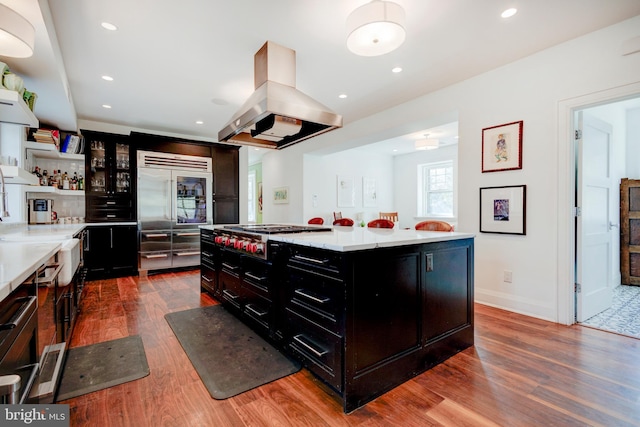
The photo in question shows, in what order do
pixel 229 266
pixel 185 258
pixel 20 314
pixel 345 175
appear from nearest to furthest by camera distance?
pixel 20 314 → pixel 229 266 → pixel 185 258 → pixel 345 175

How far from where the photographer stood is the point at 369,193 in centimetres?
793

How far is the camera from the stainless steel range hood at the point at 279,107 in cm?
253

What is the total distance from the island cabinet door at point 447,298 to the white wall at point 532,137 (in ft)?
→ 3.88

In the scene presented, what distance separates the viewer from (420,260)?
1.95 meters

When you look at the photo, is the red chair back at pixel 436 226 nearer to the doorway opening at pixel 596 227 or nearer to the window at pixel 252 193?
the doorway opening at pixel 596 227

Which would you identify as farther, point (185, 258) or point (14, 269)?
point (185, 258)

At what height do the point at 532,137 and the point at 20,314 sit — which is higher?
the point at 532,137

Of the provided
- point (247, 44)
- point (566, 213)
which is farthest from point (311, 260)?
point (566, 213)

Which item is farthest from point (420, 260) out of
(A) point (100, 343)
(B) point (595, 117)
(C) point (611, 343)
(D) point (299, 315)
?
(B) point (595, 117)

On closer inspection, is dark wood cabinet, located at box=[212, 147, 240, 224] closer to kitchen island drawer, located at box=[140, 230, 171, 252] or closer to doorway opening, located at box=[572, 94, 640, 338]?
kitchen island drawer, located at box=[140, 230, 171, 252]

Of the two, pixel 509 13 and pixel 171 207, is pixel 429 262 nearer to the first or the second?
pixel 509 13

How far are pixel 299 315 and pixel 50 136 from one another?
4.27 m

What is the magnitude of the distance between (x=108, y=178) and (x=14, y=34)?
3.77m

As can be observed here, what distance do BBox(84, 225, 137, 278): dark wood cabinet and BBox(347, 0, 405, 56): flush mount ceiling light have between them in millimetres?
4586
